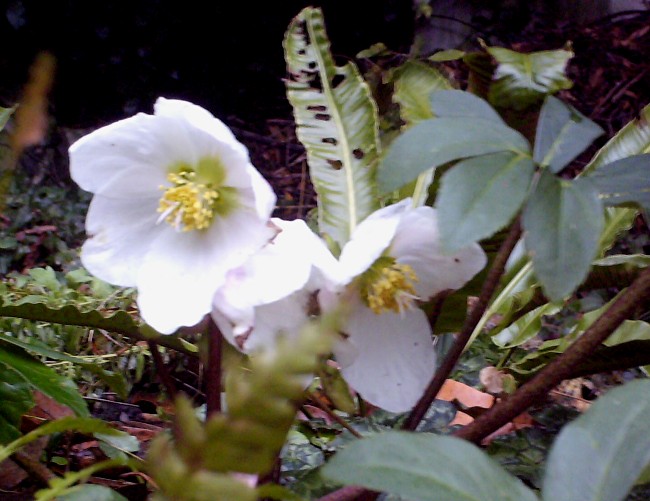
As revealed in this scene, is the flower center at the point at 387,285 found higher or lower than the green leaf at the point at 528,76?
lower

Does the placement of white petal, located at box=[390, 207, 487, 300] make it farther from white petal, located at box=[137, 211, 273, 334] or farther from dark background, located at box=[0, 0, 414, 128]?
dark background, located at box=[0, 0, 414, 128]

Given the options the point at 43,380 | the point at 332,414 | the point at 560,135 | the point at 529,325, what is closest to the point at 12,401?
the point at 43,380

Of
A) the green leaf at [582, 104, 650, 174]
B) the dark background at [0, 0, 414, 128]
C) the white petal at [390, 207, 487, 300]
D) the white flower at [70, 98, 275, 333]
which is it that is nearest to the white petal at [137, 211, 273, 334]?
the white flower at [70, 98, 275, 333]

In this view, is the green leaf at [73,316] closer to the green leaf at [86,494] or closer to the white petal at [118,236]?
the white petal at [118,236]

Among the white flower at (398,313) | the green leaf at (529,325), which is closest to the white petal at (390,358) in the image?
the white flower at (398,313)

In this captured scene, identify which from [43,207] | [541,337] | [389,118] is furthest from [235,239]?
[43,207]

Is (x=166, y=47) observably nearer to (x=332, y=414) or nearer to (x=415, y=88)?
(x=415, y=88)
